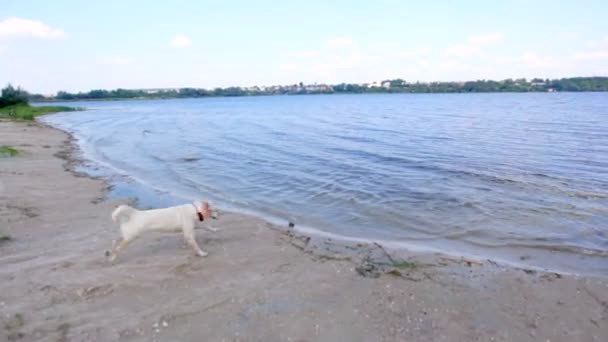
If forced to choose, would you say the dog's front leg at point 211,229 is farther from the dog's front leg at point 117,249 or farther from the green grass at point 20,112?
the green grass at point 20,112

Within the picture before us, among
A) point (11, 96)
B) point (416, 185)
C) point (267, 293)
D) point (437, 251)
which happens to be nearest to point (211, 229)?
point (267, 293)

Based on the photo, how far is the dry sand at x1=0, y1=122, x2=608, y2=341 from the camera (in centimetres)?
567

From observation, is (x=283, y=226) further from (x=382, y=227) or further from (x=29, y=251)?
(x=29, y=251)

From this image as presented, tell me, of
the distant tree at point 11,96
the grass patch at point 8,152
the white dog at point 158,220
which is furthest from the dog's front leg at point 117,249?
the distant tree at point 11,96

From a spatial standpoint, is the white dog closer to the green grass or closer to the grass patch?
the grass patch

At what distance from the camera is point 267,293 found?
6723 mm

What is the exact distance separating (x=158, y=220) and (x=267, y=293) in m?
2.54

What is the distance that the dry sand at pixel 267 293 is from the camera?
5.67m

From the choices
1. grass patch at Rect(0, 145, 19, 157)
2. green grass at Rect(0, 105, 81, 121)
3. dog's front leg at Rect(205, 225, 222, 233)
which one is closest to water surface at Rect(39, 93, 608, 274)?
dog's front leg at Rect(205, 225, 222, 233)

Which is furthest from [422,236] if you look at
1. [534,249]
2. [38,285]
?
[38,285]

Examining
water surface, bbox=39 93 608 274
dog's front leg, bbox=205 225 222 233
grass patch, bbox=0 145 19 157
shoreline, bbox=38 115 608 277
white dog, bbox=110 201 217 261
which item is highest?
white dog, bbox=110 201 217 261

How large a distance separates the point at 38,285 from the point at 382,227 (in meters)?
7.03

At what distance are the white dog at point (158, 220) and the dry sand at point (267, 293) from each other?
13.7 inches

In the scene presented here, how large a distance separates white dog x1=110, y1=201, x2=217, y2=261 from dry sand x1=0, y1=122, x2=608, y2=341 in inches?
13.7
